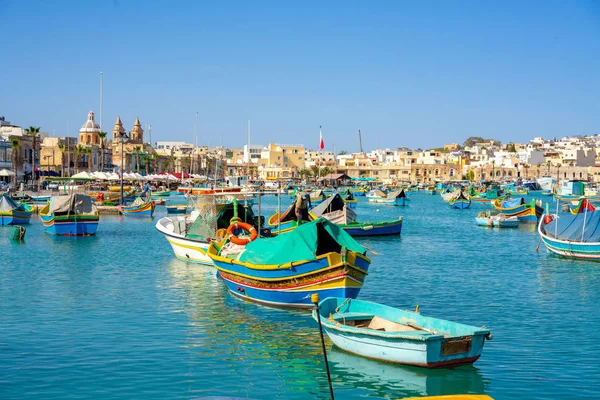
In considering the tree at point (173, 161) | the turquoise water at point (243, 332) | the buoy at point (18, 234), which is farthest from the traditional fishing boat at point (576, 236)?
the tree at point (173, 161)

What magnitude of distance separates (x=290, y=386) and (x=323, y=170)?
606 ft

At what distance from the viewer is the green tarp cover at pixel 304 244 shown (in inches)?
811

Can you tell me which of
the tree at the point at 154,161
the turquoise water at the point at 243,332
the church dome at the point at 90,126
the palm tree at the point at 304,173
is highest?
the church dome at the point at 90,126

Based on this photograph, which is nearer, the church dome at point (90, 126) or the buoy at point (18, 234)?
the buoy at point (18, 234)

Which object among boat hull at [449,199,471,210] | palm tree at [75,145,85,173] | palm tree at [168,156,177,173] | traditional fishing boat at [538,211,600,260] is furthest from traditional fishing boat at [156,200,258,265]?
palm tree at [168,156,177,173]

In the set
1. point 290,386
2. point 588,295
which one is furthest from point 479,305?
point 290,386

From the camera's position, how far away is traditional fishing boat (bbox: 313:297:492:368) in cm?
1485

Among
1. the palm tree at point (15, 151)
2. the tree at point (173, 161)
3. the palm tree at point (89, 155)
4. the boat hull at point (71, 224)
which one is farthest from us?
the tree at point (173, 161)

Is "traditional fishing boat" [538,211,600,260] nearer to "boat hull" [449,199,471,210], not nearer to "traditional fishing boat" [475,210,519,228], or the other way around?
"traditional fishing boat" [475,210,519,228]

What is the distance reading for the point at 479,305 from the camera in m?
23.7

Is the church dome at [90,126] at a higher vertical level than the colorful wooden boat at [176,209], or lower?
higher

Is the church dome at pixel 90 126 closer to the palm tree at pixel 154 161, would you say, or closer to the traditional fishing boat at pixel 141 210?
the palm tree at pixel 154 161

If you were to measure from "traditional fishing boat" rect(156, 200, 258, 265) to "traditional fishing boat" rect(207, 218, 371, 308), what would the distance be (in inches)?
270

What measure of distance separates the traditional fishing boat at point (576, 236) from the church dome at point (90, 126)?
476 feet
